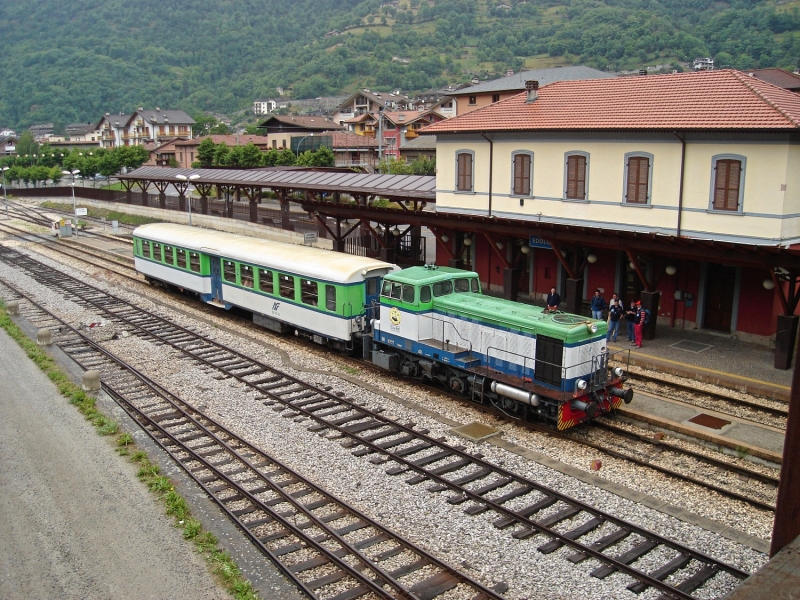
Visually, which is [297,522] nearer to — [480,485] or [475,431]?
[480,485]

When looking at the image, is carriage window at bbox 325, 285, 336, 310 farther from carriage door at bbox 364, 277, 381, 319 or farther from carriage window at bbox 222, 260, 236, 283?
carriage window at bbox 222, 260, 236, 283

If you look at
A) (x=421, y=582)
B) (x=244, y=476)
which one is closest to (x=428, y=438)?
(x=244, y=476)

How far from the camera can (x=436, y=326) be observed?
1736cm

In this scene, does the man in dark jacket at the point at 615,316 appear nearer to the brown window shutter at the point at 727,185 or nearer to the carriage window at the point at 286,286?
the brown window shutter at the point at 727,185

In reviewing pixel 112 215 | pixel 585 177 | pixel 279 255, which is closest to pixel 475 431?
pixel 279 255

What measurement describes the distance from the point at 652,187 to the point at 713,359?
5.83 m

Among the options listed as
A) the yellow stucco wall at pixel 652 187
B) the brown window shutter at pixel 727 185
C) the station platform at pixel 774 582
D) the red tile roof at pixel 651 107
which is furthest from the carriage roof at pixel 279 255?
the station platform at pixel 774 582

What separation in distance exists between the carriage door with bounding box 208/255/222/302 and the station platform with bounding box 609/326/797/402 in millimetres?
13883

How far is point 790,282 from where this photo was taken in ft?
58.6

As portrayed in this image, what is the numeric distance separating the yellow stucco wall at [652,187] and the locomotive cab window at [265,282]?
9.02 metres

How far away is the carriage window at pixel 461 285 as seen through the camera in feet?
58.8

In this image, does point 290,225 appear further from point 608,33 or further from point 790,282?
point 608,33

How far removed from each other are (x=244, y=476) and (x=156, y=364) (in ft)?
27.9

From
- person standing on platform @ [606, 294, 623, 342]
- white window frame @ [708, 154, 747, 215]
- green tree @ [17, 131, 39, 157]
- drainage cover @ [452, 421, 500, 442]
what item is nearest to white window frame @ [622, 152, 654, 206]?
white window frame @ [708, 154, 747, 215]
